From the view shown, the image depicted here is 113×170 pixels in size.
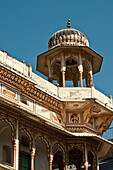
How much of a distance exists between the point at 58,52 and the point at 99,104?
377cm

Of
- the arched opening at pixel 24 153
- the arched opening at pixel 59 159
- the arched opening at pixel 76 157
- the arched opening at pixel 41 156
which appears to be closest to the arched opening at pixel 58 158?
the arched opening at pixel 59 159

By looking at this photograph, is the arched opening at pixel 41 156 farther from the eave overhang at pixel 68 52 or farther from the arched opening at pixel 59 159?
the eave overhang at pixel 68 52

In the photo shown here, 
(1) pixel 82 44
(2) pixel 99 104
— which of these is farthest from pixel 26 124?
(1) pixel 82 44

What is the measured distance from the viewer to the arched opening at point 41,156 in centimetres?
2205

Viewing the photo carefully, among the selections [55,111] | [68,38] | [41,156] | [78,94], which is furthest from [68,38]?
[41,156]

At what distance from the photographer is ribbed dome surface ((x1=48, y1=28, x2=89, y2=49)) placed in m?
25.2

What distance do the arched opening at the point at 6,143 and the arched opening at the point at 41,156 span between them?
1.69 meters

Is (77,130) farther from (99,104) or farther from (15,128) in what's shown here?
(15,128)

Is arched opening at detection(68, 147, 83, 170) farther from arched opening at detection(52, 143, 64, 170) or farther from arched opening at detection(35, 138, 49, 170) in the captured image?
arched opening at detection(35, 138, 49, 170)

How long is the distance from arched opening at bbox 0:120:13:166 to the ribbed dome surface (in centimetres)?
635

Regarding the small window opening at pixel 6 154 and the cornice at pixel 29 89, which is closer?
the cornice at pixel 29 89

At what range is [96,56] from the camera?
25578 mm

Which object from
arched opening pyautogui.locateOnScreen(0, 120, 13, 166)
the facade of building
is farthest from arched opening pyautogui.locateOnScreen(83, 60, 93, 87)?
arched opening pyautogui.locateOnScreen(0, 120, 13, 166)

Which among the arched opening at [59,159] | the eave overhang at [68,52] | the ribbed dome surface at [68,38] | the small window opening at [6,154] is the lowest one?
the small window opening at [6,154]
